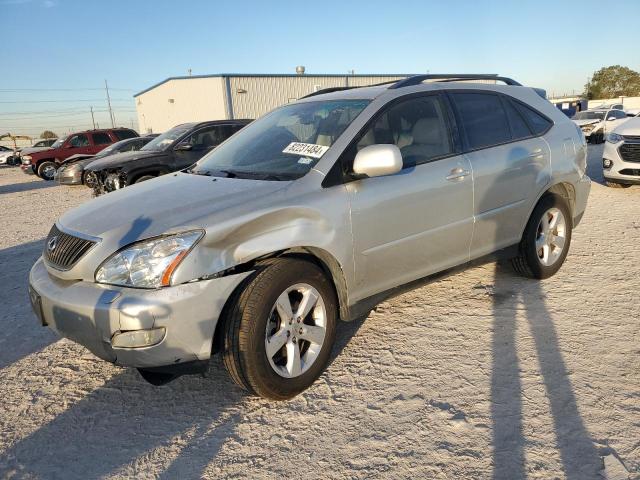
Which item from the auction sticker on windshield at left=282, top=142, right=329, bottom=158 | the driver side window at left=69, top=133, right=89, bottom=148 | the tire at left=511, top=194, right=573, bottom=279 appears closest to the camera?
the auction sticker on windshield at left=282, top=142, right=329, bottom=158

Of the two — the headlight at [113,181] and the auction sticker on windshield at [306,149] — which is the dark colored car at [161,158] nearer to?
the headlight at [113,181]

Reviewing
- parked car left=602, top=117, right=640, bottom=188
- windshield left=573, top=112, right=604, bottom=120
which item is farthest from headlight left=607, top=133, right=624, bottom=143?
windshield left=573, top=112, right=604, bottom=120

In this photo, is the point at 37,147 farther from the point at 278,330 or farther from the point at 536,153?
the point at 278,330

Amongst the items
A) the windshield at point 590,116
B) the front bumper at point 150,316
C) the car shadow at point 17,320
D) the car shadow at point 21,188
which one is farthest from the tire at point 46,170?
the windshield at point 590,116

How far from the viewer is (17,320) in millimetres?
4328

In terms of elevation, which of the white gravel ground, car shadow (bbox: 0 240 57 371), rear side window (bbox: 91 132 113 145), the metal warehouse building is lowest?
the white gravel ground

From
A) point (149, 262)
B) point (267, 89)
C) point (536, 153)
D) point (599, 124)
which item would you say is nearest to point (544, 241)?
point (536, 153)

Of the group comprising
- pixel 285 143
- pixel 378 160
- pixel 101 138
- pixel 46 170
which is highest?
pixel 101 138

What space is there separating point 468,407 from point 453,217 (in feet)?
4.66

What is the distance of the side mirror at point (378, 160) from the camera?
299 centimetres

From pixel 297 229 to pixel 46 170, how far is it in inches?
777

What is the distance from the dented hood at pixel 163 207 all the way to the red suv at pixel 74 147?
16470 millimetres

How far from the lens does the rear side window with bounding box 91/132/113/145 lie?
1877 centimetres

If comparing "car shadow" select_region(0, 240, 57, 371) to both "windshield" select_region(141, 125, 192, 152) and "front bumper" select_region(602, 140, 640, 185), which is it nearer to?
"windshield" select_region(141, 125, 192, 152)
